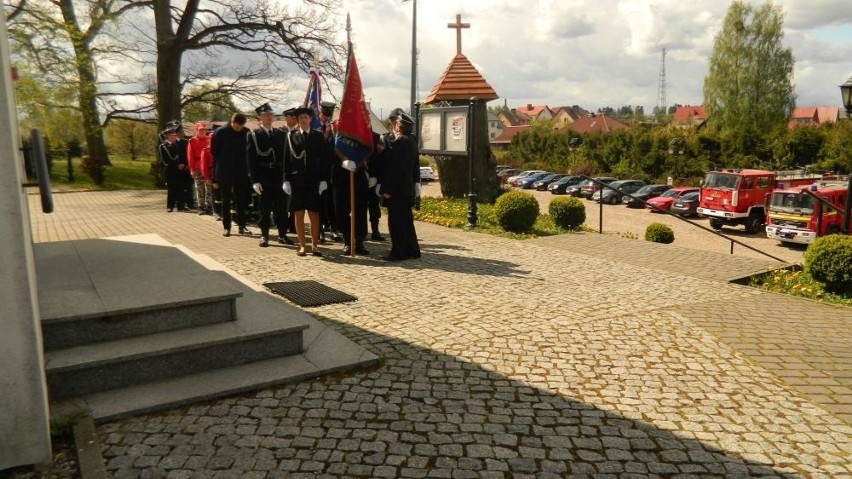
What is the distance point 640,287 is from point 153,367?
5640 mm

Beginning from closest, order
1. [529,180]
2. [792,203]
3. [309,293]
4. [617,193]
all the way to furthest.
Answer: [309,293]
[792,203]
[617,193]
[529,180]

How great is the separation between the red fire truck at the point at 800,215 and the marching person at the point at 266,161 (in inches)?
771

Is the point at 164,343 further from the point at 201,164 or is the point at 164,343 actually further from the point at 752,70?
the point at 752,70

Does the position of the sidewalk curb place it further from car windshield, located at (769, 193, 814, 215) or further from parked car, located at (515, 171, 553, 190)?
parked car, located at (515, 171, 553, 190)

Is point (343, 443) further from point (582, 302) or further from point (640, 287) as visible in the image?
point (640, 287)

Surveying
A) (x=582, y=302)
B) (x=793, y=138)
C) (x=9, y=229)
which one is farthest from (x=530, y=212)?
(x=793, y=138)

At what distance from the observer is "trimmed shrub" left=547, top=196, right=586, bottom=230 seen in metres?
13.7

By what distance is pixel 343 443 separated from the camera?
3721mm

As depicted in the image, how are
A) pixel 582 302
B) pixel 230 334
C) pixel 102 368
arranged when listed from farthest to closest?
pixel 582 302
pixel 230 334
pixel 102 368

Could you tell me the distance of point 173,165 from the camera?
14875 millimetres

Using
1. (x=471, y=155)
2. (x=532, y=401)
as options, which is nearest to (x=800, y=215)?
(x=471, y=155)

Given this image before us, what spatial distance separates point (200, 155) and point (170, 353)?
9.80m

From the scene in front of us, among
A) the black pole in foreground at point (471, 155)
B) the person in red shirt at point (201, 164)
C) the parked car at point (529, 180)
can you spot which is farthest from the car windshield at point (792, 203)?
the parked car at point (529, 180)

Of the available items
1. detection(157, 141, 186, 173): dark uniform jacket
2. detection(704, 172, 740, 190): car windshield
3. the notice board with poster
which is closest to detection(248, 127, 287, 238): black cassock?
the notice board with poster
